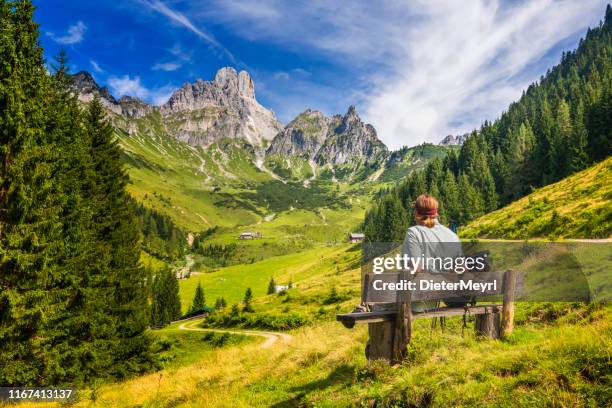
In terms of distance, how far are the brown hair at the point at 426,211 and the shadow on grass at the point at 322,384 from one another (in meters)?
4.82

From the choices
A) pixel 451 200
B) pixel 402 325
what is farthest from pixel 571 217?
pixel 451 200

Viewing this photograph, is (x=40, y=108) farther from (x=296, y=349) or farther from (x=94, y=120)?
(x=296, y=349)

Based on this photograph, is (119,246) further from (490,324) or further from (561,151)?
(561,151)

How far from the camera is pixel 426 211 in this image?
8445mm

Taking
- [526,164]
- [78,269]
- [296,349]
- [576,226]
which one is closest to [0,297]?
[78,269]

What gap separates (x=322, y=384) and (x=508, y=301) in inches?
224

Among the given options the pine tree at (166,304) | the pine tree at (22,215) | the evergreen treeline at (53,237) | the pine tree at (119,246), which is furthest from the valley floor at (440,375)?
the pine tree at (166,304)

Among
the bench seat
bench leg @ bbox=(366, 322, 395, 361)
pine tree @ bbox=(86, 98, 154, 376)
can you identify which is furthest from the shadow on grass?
pine tree @ bbox=(86, 98, 154, 376)

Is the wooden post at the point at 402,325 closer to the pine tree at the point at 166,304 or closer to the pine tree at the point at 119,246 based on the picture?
the pine tree at the point at 119,246

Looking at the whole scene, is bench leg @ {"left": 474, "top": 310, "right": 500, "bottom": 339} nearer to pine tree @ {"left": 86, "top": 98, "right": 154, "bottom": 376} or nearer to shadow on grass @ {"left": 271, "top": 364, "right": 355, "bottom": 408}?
shadow on grass @ {"left": 271, "top": 364, "right": 355, "bottom": 408}

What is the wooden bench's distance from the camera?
8570 millimetres

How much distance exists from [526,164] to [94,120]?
100003 mm

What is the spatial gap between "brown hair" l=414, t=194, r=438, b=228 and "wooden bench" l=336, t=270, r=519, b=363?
48.2 inches

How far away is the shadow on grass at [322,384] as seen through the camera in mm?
10416
